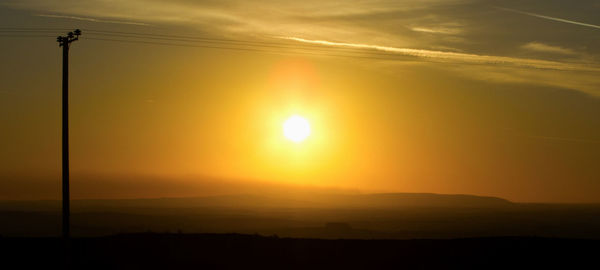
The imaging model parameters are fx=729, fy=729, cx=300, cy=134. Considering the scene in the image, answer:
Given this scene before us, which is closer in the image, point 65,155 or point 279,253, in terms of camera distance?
point 65,155

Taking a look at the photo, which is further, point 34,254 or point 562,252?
point 562,252

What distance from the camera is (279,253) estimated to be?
123 ft

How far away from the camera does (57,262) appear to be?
34.9 m

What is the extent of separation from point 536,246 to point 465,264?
5.33 metres

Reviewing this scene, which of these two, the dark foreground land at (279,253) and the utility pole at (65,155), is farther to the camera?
the dark foreground land at (279,253)

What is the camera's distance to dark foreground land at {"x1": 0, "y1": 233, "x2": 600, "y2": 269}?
117ft

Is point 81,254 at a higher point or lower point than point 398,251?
higher

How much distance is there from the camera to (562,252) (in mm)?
38688

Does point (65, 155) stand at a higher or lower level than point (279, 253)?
higher

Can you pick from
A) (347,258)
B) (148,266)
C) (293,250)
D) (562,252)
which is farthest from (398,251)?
(148,266)

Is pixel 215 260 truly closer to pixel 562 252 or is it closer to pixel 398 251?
pixel 398 251

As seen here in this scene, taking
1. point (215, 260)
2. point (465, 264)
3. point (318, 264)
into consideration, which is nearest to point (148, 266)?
point (215, 260)

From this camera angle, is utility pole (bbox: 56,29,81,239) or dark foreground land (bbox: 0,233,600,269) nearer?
utility pole (bbox: 56,29,81,239)

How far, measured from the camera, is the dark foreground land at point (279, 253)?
35719 millimetres
